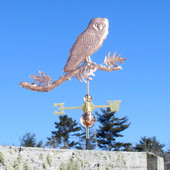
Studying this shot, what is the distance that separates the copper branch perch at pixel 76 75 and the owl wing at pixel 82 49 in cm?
22

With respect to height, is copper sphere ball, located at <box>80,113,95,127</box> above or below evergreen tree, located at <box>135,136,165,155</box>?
below

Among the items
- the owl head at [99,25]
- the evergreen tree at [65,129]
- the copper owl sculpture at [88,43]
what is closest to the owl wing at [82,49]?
the copper owl sculpture at [88,43]

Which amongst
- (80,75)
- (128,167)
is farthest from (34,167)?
(80,75)

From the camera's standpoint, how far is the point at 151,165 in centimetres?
1036

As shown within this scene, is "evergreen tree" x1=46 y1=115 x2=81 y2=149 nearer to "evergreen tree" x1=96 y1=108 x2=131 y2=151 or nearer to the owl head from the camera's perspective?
"evergreen tree" x1=96 y1=108 x2=131 y2=151

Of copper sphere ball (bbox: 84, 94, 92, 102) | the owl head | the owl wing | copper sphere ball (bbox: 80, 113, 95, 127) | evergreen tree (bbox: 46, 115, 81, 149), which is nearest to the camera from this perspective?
copper sphere ball (bbox: 80, 113, 95, 127)

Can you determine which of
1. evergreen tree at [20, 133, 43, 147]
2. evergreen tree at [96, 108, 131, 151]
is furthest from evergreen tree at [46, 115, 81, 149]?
evergreen tree at [20, 133, 43, 147]

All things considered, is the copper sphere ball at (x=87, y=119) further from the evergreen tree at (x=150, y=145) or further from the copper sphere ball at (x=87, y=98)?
the evergreen tree at (x=150, y=145)

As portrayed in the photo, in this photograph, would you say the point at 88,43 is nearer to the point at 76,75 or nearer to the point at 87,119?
the point at 76,75

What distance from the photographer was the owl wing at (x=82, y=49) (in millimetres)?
12789

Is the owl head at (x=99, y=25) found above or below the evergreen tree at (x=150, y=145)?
above

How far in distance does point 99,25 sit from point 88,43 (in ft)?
2.54

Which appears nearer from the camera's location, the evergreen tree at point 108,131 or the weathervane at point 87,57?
the weathervane at point 87,57

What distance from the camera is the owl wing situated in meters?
12.8
